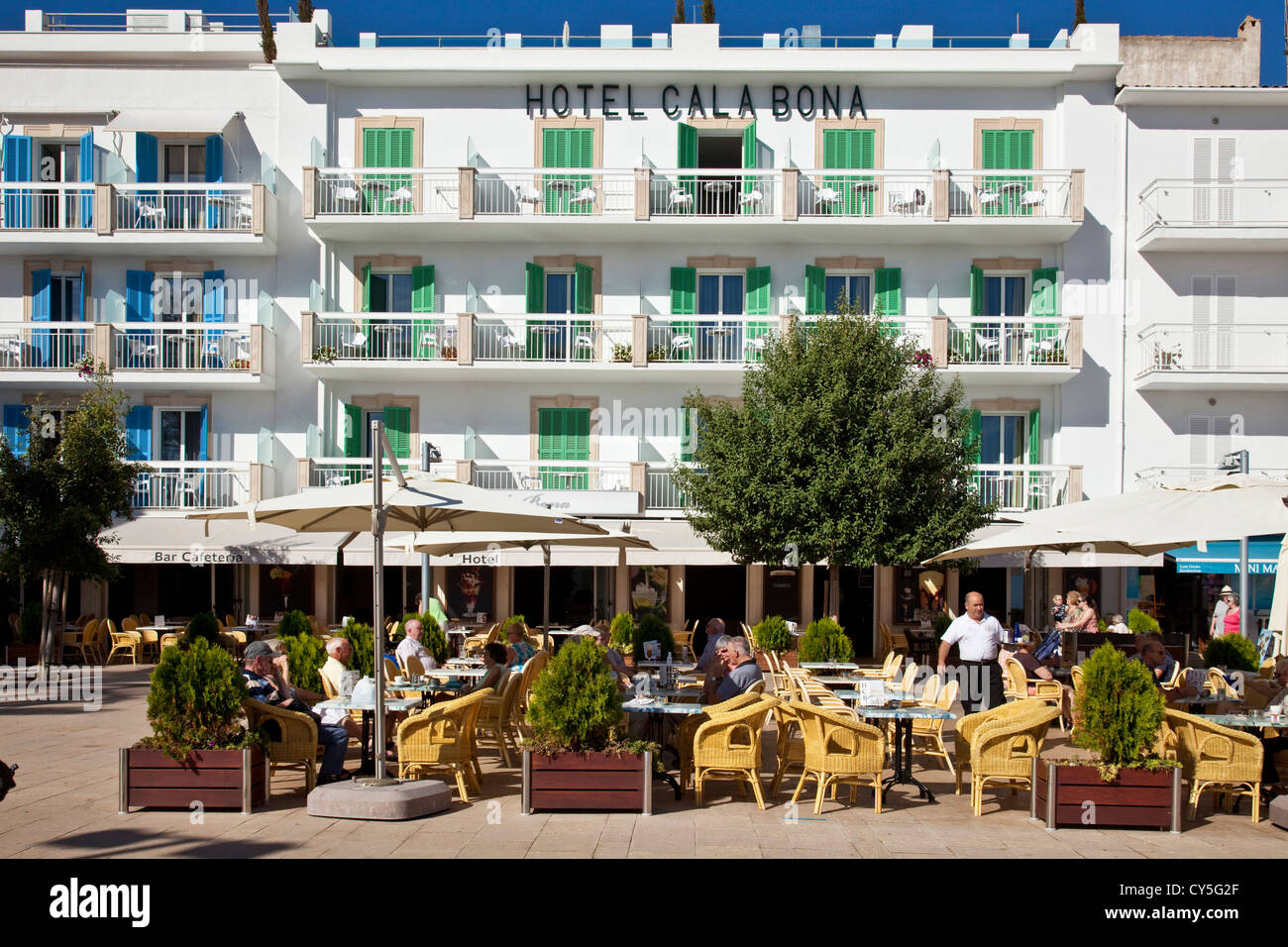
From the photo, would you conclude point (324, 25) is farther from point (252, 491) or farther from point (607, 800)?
point (607, 800)

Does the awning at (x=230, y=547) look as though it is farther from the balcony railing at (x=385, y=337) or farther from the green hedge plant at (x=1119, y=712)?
the green hedge plant at (x=1119, y=712)

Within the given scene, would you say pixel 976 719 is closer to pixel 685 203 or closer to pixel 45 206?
pixel 685 203

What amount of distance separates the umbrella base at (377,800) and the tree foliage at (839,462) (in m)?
11.6

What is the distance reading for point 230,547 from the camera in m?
23.1

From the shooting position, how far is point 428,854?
25.9 feet

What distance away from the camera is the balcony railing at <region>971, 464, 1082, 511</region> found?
24.4 metres

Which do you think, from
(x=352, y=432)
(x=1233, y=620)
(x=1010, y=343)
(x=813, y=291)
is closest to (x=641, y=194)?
(x=813, y=291)

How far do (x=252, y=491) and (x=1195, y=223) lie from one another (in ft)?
65.8

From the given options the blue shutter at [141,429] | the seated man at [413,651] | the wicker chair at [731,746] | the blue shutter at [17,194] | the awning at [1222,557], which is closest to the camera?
the wicker chair at [731,746]

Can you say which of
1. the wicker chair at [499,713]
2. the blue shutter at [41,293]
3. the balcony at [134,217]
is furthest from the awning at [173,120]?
the wicker chair at [499,713]

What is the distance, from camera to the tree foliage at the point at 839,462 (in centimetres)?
1994

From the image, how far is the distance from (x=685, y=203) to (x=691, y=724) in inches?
666
